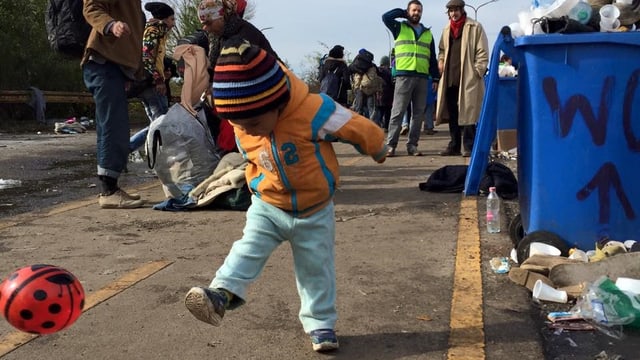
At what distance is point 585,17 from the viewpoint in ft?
13.0

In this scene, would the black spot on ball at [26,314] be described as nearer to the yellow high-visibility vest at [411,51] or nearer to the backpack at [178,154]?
the backpack at [178,154]

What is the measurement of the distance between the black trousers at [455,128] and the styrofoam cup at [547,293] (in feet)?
19.3

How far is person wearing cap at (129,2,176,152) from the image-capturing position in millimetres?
7621

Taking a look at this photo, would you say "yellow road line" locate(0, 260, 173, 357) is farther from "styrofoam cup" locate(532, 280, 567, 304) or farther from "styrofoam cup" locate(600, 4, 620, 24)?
"styrofoam cup" locate(600, 4, 620, 24)

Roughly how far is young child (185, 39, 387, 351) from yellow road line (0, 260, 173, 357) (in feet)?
2.95

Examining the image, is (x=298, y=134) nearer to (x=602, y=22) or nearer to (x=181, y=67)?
(x=602, y=22)

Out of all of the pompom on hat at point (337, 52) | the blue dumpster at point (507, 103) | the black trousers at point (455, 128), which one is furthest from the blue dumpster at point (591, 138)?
the pompom on hat at point (337, 52)

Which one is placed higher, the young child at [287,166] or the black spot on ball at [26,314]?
the young child at [287,166]

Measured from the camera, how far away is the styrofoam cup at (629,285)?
10.4 feet

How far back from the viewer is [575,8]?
400 cm

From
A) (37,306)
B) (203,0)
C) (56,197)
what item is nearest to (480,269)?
(37,306)

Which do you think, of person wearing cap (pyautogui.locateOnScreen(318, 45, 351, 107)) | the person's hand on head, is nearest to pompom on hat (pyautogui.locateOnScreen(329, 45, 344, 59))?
person wearing cap (pyautogui.locateOnScreen(318, 45, 351, 107))

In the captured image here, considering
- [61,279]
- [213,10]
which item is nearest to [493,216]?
[213,10]

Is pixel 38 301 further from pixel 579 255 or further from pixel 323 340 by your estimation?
pixel 579 255
